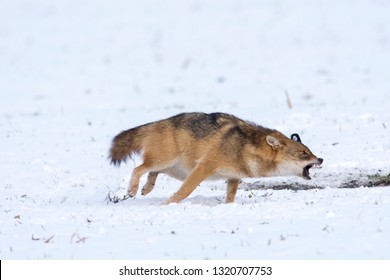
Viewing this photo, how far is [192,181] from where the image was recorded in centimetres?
915

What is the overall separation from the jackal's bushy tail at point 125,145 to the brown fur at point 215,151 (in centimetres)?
1

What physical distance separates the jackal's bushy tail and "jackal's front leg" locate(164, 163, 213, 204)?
968mm

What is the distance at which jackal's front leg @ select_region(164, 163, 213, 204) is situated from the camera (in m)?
9.10

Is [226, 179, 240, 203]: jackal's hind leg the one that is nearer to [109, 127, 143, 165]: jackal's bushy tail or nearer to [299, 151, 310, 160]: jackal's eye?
[299, 151, 310, 160]: jackal's eye

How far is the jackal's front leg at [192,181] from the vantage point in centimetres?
910

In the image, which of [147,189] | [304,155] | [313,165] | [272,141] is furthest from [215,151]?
[147,189]

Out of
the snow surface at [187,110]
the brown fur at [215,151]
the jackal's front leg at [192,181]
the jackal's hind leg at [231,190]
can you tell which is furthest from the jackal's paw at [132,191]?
the jackal's hind leg at [231,190]

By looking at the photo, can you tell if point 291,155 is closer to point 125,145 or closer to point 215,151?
point 215,151

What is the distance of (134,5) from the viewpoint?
3666 centimetres

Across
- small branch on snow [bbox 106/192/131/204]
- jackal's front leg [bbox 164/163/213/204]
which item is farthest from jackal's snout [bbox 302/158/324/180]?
small branch on snow [bbox 106/192/131/204]

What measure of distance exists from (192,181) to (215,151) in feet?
1.49
